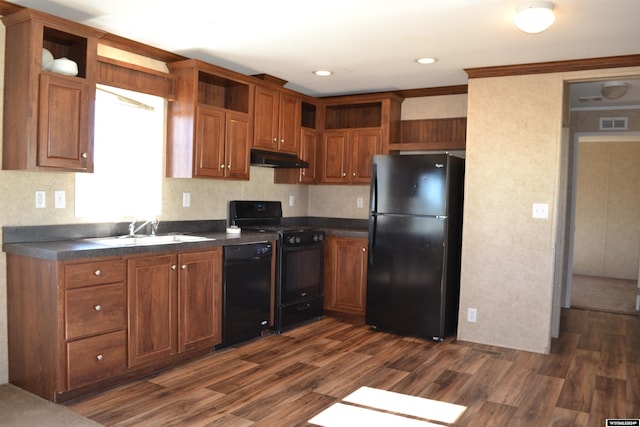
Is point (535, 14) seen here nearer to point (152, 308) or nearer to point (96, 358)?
point (152, 308)

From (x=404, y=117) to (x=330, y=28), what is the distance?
227 centimetres

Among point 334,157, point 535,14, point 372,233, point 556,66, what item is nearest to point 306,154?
A: point 334,157

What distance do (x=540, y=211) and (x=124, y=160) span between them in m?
3.35

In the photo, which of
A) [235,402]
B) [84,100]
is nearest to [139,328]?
[235,402]

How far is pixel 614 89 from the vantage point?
455cm

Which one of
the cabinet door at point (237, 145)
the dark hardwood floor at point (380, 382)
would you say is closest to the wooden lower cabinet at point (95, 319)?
the dark hardwood floor at point (380, 382)

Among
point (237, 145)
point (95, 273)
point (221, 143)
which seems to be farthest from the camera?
point (237, 145)

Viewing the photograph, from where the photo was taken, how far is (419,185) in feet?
14.6

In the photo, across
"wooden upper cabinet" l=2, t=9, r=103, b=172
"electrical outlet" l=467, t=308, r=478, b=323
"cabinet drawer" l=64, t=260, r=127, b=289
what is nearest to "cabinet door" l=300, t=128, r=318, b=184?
"electrical outlet" l=467, t=308, r=478, b=323

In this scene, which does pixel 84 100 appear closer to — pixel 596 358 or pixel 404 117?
pixel 404 117

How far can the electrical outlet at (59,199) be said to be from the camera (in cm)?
339

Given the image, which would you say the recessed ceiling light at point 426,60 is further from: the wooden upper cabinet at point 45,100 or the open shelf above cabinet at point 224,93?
the wooden upper cabinet at point 45,100

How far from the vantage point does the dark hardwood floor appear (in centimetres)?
290

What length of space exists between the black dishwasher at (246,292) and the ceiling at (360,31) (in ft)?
5.14
